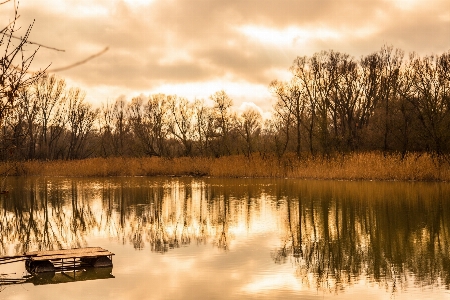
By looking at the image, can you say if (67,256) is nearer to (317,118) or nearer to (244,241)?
(244,241)

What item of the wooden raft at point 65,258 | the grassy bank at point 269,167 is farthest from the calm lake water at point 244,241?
the grassy bank at point 269,167

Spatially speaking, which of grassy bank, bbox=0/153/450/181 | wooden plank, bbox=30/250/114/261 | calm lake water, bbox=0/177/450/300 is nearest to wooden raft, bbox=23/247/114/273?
wooden plank, bbox=30/250/114/261

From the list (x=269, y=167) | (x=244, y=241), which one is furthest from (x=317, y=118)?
(x=244, y=241)

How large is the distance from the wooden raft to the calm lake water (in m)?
0.22

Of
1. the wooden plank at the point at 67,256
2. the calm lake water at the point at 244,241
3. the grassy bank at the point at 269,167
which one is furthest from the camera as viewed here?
the grassy bank at the point at 269,167

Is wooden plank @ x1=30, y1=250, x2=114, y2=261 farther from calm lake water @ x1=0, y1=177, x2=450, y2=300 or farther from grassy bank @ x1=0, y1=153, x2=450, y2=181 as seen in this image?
grassy bank @ x1=0, y1=153, x2=450, y2=181

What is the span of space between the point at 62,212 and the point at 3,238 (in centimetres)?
507

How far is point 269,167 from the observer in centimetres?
3152

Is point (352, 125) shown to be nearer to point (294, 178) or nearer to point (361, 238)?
point (294, 178)

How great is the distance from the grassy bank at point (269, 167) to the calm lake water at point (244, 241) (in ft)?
7.31

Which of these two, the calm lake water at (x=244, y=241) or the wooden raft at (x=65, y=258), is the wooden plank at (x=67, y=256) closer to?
the wooden raft at (x=65, y=258)

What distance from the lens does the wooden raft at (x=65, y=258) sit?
9.80m

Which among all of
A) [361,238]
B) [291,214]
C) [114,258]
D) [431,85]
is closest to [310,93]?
[431,85]

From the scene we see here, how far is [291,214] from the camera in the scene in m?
16.7
